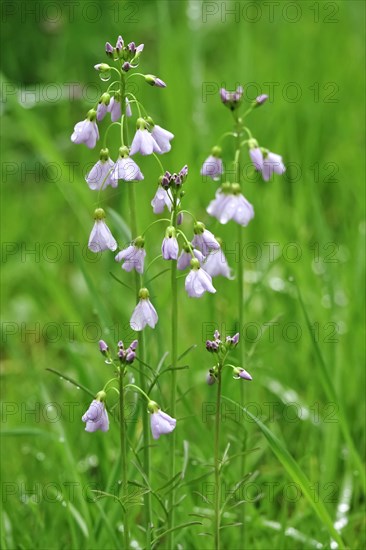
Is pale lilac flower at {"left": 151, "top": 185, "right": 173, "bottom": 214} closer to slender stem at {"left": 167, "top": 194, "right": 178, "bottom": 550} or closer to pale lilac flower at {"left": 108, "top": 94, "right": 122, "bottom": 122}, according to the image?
slender stem at {"left": 167, "top": 194, "right": 178, "bottom": 550}

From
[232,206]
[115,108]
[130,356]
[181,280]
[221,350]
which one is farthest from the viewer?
[181,280]

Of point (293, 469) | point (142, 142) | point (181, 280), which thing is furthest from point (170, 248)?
point (181, 280)

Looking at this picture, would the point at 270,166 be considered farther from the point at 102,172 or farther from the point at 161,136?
the point at 102,172

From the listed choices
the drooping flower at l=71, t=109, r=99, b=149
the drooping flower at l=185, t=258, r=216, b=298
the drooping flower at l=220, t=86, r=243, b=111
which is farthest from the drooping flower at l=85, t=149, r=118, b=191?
the drooping flower at l=220, t=86, r=243, b=111

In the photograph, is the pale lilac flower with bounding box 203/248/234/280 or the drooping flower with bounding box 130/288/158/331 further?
the pale lilac flower with bounding box 203/248/234/280

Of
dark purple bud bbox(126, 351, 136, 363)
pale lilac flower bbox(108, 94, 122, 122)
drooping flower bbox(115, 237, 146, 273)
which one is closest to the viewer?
dark purple bud bbox(126, 351, 136, 363)

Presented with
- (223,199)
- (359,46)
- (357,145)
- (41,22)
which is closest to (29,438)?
(223,199)

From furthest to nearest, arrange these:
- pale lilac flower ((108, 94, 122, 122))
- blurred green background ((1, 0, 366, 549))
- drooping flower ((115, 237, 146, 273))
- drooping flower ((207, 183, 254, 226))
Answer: blurred green background ((1, 0, 366, 549))
drooping flower ((207, 183, 254, 226))
pale lilac flower ((108, 94, 122, 122))
drooping flower ((115, 237, 146, 273))

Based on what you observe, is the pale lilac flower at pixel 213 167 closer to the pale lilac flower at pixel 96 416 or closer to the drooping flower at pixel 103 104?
the drooping flower at pixel 103 104
